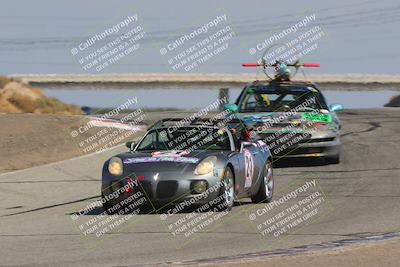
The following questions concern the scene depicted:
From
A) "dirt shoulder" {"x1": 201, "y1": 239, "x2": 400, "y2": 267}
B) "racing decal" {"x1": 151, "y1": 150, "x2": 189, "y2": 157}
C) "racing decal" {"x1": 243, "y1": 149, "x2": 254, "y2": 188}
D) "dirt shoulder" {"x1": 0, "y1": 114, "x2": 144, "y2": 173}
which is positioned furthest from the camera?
"dirt shoulder" {"x1": 0, "y1": 114, "x2": 144, "y2": 173}

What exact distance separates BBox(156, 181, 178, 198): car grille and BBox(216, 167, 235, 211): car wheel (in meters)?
0.61

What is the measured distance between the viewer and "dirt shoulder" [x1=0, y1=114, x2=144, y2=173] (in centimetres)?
2095

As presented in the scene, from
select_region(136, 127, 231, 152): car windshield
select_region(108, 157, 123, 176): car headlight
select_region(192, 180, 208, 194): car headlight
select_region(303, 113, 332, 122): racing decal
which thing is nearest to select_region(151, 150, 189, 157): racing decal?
select_region(136, 127, 231, 152): car windshield

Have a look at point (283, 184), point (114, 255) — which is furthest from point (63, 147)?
point (114, 255)

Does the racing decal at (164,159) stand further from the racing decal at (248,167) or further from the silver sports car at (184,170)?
the racing decal at (248,167)

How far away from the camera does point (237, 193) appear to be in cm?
1306

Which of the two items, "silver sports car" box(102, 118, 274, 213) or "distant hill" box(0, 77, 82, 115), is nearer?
"silver sports car" box(102, 118, 274, 213)

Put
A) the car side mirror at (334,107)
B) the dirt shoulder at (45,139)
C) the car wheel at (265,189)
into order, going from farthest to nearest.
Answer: the dirt shoulder at (45,139), the car side mirror at (334,107), the car wheel at (265,189)

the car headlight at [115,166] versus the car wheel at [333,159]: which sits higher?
the car headlight at [115,166]

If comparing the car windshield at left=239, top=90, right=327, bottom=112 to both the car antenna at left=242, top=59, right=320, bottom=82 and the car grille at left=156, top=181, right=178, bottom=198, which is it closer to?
the car antenna at left=242, top=59, right=320, bottom=82

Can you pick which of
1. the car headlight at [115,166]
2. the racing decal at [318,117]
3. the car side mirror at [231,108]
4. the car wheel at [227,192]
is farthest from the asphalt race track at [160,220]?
the car side mirror at [231,108]

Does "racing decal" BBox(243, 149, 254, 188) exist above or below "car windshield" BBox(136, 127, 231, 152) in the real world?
below

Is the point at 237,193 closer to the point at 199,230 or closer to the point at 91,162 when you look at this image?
the point at 199,230

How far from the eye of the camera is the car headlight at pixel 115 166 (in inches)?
497
